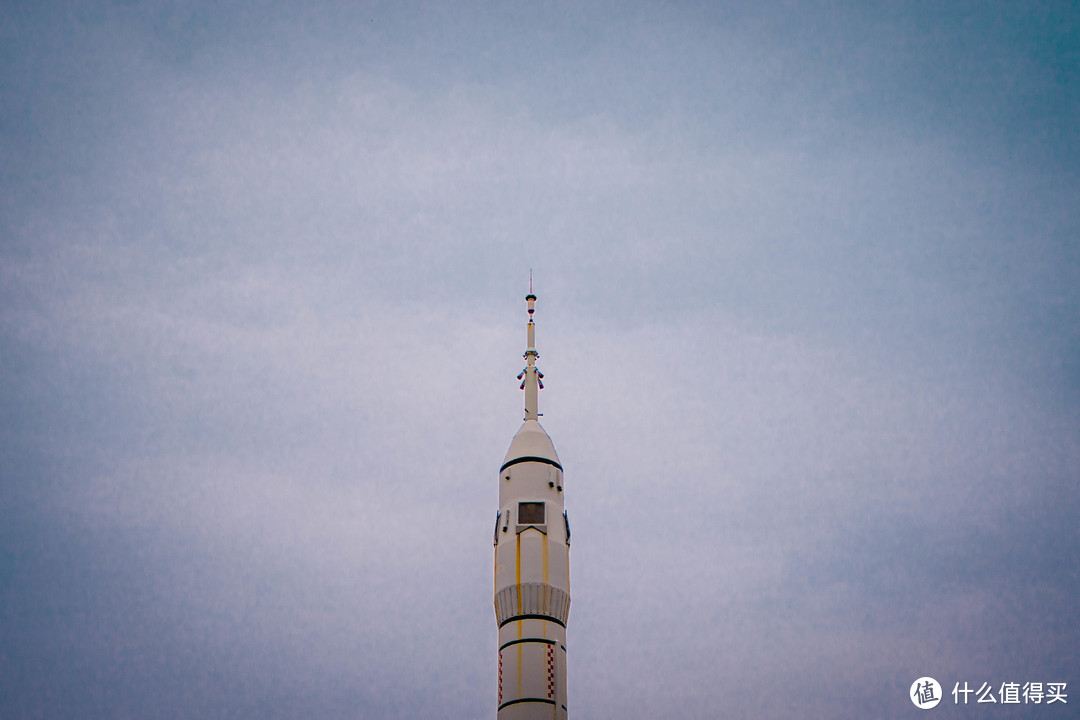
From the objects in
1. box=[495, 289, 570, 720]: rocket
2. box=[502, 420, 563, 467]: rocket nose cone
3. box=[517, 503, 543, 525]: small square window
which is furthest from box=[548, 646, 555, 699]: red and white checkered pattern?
box=[502, 420, 563, 467]: rocket nose cone

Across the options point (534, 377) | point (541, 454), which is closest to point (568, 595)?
point (541, 454)

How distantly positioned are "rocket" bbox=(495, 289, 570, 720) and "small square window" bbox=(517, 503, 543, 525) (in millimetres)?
44

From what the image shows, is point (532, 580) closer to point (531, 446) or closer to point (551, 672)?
point (551, 672)

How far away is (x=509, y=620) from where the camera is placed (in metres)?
42.5

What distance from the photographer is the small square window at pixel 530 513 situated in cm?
4458

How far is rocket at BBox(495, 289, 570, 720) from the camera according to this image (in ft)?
133

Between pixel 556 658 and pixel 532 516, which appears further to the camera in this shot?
pixel 532 516

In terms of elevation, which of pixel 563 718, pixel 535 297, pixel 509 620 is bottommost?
pixel 563 718

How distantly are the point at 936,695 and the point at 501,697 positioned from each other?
20911 mm

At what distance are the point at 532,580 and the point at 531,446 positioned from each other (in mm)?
7028

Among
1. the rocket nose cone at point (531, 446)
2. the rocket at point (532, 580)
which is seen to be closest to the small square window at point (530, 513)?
the rocket at point (532, 580)

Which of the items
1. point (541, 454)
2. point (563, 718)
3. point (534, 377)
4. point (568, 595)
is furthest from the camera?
point (534, 377)

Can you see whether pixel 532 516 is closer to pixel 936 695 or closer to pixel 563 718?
pixel 563 718

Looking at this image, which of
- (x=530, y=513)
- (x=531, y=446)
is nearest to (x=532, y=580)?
(x=530, y=513)
